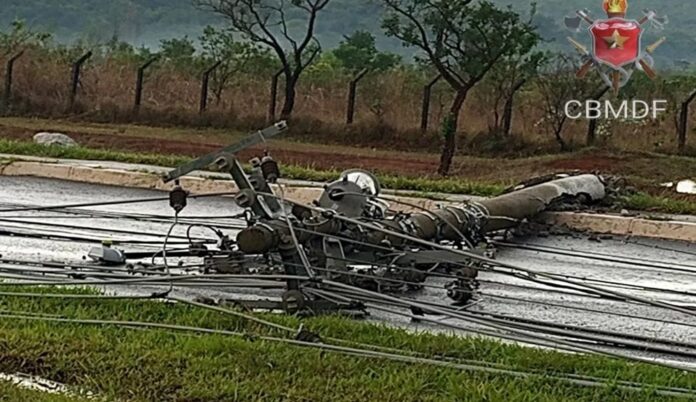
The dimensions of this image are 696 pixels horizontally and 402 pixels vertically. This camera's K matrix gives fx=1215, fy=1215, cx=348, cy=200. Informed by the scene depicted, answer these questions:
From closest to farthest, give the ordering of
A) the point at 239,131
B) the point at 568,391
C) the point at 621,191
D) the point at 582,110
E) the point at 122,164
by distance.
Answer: the point at 568,391
the point at 621,191
the point at 122,164
the point at 582,110
the point at 239,131

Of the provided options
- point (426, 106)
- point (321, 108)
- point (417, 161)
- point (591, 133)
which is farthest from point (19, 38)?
point (591, 133)

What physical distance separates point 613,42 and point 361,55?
13.2 m

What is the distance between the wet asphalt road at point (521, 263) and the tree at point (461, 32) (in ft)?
34.4

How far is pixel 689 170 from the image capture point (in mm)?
18641

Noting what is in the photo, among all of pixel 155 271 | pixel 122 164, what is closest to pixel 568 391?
pixel 155 271

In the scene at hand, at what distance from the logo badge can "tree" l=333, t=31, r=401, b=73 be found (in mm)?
10455

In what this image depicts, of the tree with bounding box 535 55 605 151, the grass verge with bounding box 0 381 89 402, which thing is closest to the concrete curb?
the grass verge with bounding box 0 381 89 402

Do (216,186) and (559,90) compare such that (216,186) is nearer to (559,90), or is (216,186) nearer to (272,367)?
(272,367)

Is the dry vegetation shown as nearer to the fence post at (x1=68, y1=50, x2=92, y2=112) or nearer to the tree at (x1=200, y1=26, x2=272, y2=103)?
the fence post at (x1=68, y1=50, x2=92, y2=112)

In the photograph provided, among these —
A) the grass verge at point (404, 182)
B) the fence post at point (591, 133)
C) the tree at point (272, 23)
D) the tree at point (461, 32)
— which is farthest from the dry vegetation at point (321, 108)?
the grass verge at point (404, 182)

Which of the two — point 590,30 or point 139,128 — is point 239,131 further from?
point 590,30

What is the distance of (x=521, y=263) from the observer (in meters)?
8.95

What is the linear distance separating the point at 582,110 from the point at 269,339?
1897cm

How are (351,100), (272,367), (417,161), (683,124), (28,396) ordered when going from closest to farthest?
(28,396) → (272,367) → (683,124) → (417,161) → (351,100)
